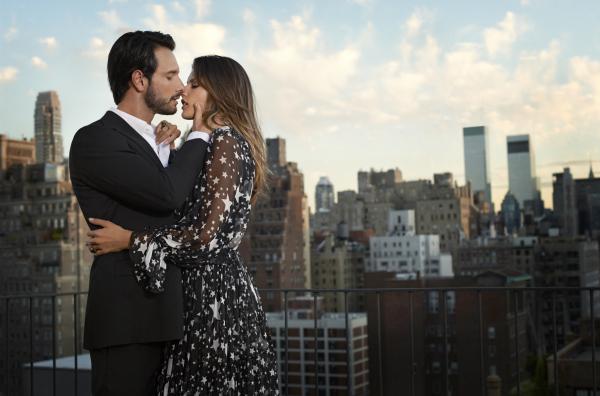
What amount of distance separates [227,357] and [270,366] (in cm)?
13

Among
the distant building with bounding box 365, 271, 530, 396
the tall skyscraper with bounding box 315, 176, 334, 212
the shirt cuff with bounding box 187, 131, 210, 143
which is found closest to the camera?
the shirt cuff with bounding box 187, 131, 210, 143

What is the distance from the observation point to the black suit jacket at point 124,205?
1344 mm

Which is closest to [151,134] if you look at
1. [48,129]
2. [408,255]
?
[48,129]

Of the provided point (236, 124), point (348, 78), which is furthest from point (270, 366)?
point (348, 78)

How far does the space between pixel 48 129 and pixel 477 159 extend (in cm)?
2634

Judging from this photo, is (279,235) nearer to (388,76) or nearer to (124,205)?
(388,76)

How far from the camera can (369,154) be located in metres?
50.4

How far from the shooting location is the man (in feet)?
4.43

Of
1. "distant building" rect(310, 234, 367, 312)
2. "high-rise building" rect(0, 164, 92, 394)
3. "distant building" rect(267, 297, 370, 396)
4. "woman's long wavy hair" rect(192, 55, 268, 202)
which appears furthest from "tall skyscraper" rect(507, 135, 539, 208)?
"woman's long wavy hair" rect(192, 55, 268, 202)

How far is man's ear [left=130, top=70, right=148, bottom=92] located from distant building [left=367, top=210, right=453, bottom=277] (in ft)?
153

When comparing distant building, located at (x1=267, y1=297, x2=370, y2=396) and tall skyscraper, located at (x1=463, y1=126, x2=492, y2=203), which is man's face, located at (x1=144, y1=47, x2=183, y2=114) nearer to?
distant building, located at (x1=267, y1=297, x2=370, y2=396)

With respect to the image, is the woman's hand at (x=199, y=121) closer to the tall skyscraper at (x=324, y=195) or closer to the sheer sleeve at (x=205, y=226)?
the sheer sleeve at (x=205, y=226)

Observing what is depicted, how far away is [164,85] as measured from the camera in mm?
1433

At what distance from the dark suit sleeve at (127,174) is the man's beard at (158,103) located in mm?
116
